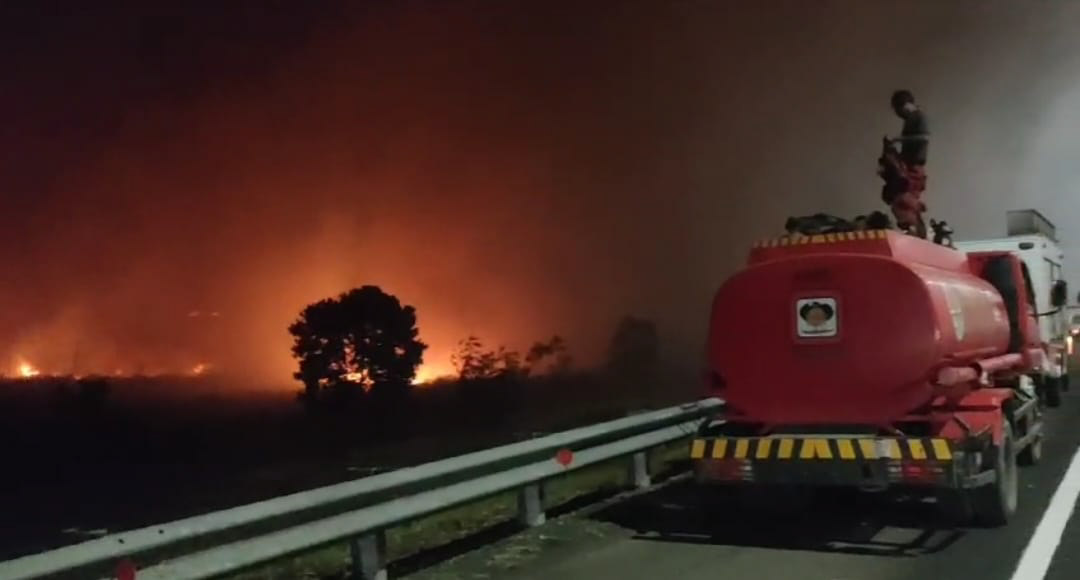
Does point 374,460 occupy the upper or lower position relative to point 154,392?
lower

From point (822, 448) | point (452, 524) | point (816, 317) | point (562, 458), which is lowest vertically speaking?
point (452, 524)

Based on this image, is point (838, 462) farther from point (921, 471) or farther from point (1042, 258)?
point (1042, 258)

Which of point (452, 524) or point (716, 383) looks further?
point (452, 524)

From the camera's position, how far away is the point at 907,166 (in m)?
11.5

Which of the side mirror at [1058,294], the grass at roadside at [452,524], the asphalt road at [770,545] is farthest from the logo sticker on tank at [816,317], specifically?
the side mirror at [1058,294]

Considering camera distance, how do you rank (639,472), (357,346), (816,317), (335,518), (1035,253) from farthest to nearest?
1. (357,346)
2. (1035,253)
3. (639,472)
4. (816,317)
5. (335,518)

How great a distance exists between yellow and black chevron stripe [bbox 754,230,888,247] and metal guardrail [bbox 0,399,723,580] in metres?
2.17

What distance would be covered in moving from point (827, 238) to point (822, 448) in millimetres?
1806

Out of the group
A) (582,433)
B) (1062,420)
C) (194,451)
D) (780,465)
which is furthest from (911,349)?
(194,451)

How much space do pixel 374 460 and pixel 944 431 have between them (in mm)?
11832

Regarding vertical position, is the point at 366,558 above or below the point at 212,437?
below

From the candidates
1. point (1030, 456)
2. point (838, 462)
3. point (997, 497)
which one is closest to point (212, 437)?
point (1030, 456)

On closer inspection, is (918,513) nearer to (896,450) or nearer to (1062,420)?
(896,450)

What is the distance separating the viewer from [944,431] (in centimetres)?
838
